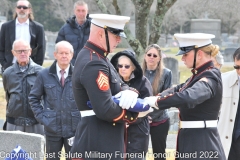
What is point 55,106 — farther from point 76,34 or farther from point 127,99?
point 127,99

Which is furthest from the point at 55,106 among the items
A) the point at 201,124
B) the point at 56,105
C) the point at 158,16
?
the point at 158,16

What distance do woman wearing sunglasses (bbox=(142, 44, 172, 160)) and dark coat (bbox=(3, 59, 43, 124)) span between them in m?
1.50

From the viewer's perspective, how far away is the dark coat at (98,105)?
13.5 ft

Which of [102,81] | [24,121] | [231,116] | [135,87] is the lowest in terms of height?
[24,121]

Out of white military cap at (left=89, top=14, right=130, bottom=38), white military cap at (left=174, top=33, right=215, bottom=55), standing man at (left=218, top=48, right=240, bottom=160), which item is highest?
white military cap at (left=89, top=14, right=130, bottom=38)

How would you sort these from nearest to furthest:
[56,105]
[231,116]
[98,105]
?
[98,105] < [231,116] < [56,105]

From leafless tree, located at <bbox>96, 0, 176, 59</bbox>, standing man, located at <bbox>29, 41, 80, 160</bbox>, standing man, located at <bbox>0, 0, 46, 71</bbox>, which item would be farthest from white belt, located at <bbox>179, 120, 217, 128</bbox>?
leafless tree, located at <bbox>96, 0, 176, 59</bbox>

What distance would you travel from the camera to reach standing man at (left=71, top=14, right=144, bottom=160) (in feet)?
13.6

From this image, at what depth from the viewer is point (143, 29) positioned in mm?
10297

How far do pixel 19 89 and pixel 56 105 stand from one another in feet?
2.18

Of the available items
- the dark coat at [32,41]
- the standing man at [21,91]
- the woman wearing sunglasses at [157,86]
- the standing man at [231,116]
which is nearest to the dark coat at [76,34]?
the dark coat at [32,41]

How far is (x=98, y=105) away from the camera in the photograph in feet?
13.4

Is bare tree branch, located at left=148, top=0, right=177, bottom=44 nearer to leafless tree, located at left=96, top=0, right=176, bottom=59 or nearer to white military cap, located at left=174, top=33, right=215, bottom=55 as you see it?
leafless tree, located at left=96, top=0, right=176, bottom=59

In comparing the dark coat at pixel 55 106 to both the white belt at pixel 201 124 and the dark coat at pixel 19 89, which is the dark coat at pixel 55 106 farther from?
the white belt at pixel 201 124
